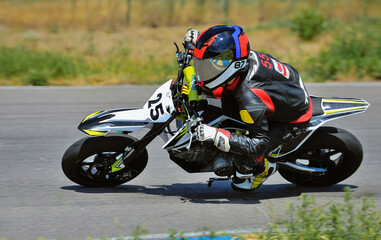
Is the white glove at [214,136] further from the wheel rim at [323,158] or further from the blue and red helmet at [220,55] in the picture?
the wheel rim at [323,158]

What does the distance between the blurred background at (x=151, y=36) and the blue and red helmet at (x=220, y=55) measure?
6.96 metres

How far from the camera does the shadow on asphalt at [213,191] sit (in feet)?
18.8

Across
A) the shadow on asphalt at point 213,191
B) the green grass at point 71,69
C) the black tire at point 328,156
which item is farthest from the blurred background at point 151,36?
the black tire at point 328,156

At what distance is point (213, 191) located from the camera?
236 inches

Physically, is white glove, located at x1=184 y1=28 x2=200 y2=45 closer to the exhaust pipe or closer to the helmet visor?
the helmet visor

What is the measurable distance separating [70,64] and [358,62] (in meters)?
6.47

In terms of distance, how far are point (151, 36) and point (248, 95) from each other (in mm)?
14735

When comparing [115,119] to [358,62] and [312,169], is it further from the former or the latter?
[358,62]

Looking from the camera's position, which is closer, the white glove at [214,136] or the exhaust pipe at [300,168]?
the white glove at [214,136]

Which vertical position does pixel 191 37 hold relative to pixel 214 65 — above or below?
above

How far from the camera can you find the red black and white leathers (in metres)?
5.16

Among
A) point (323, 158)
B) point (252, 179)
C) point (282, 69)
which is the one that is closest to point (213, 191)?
point (252, 179)

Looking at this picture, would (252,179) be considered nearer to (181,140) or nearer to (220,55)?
(181,140)

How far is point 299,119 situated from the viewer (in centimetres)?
551
